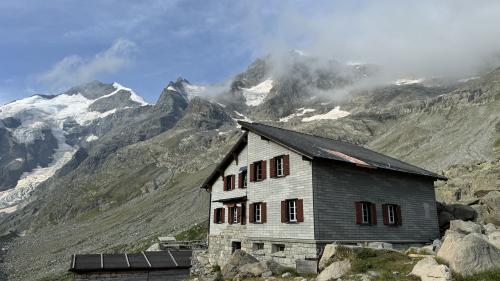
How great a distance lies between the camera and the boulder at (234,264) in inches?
955

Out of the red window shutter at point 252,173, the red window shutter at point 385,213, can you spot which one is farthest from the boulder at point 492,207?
the red window shutter at point 252,173

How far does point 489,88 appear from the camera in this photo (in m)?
167

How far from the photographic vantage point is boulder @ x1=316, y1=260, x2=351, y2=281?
18.9m

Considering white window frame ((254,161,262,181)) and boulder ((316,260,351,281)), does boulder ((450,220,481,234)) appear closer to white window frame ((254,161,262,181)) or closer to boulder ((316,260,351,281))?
boulder ((316,260,351,281))

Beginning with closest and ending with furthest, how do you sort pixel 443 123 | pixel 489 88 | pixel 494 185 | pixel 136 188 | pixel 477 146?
pixel 494 185
pixel 477 146
pixel 443 123
pixel 489 88
pixel 136 188

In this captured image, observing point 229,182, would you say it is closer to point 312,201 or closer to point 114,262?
point 114,262

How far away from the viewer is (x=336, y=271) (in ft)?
62.8

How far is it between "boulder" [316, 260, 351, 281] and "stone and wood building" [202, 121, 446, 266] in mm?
5458

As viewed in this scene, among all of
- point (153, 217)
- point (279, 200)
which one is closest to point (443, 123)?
point (153, 217)

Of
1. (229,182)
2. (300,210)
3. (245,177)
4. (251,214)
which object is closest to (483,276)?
(300,210)

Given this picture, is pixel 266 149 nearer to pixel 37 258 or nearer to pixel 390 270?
pixel 390 270

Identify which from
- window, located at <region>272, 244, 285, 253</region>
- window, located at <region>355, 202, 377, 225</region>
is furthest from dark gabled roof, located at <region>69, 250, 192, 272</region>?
window, located at <region>355, 202, 377, 225</region>

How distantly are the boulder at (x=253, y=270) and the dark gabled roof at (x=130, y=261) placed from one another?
14.9 meters

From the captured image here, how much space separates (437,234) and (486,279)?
21322mm
